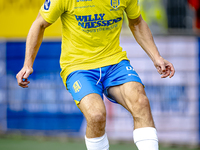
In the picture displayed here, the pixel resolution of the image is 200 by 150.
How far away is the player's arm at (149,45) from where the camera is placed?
2.99 m

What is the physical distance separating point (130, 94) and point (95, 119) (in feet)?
1.12

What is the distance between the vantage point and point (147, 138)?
2.57m

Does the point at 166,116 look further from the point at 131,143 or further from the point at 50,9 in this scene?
the point at 50,9

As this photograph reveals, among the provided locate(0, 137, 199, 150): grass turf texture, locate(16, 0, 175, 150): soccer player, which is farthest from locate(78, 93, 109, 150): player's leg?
locate(0, 137, 199, 150): grass turf texture

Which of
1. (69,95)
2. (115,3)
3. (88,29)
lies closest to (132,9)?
(115,3)

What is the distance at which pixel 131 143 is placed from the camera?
18.1 feet

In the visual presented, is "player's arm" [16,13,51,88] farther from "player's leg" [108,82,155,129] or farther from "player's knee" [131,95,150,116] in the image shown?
"player's knee" [131,95,150,116]

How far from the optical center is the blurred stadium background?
5441 mm

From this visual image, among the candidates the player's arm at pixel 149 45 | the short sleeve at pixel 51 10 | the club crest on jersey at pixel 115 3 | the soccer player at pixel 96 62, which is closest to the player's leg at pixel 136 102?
the soccer player at pixel 96 62

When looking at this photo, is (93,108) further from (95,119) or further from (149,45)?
(149,45)

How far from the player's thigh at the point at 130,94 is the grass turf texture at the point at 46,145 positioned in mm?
2456

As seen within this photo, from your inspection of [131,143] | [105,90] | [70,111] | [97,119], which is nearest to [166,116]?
[131,143]

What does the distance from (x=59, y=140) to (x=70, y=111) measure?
489 mm

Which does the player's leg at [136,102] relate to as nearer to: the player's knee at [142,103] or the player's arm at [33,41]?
the player's knee at [142,103]
